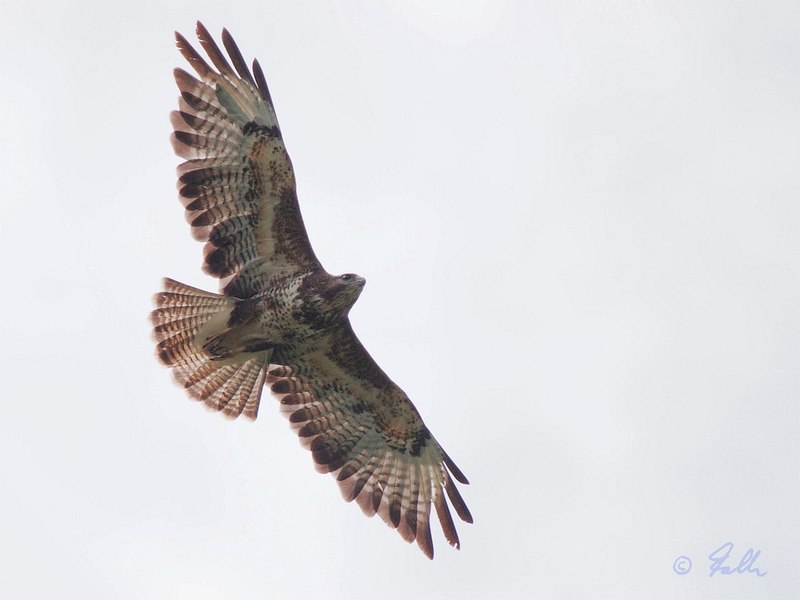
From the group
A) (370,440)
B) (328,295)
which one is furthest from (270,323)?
(370,440)

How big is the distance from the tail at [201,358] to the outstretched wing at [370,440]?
33 cm

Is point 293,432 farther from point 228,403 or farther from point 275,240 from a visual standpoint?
point 275,240

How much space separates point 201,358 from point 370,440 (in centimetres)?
198

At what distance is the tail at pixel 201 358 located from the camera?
1297cm

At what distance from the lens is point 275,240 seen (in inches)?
509

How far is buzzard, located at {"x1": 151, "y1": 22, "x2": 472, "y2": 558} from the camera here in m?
12.7

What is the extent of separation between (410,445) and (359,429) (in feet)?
1.83

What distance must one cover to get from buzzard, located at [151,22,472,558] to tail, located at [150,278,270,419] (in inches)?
0.5

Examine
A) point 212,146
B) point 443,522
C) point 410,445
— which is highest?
point 212,146

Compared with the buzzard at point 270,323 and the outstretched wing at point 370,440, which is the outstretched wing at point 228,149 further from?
the outstretched wing at point 370,440

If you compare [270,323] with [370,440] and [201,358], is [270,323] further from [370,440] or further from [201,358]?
[370,440]

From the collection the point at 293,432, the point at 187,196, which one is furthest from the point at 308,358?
the point at 187,196

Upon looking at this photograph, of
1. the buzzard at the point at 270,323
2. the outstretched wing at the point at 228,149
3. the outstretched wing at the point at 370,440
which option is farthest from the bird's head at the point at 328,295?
the outstretched wing at the point at 370,440

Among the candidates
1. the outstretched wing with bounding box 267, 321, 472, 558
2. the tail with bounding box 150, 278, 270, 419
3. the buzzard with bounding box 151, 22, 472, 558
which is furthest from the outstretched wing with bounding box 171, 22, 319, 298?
the outstretched wing with bounding box 267, 321, 472, 558
